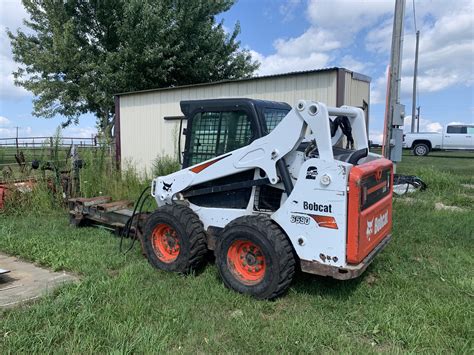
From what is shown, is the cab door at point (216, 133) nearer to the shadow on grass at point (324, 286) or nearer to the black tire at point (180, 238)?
the black tire at point (180, 238)

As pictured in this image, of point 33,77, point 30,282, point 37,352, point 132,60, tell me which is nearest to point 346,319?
point 37,352

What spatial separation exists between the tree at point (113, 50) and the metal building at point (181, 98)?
4259 mm

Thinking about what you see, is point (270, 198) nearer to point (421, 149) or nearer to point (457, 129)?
point (421, 149)

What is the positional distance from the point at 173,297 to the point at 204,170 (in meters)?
1.37

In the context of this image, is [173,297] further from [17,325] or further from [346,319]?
[346,319]

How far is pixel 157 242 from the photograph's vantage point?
4.65 m

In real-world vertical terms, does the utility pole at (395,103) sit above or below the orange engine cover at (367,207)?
above

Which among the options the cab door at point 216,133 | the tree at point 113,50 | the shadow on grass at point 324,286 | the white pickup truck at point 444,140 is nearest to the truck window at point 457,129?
the white pickup truck at point 444,140

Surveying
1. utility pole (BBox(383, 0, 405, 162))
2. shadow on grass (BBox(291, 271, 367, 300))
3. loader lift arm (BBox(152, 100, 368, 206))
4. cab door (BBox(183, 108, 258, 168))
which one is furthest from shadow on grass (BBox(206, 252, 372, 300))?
utility pole (BBox(383, 0, 405, 162))

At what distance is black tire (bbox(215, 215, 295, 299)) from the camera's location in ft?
11.9

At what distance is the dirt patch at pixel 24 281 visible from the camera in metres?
3.87

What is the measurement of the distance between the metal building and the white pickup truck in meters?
15.8

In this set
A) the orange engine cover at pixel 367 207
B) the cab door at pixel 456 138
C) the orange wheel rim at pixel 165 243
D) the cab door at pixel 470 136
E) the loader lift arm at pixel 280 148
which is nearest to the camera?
the orange engine cover at pixel 367 207

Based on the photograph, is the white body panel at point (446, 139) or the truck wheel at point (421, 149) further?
the truck wheel at point (421, 149)
